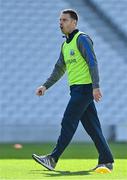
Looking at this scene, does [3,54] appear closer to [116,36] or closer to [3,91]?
[3,91]

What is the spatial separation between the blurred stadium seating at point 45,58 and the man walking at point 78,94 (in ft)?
17.5

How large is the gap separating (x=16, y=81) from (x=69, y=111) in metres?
5.96

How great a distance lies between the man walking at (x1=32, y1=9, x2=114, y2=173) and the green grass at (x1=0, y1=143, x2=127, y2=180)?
0.12 meters

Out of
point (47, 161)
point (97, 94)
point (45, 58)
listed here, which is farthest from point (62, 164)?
point (45, 58)

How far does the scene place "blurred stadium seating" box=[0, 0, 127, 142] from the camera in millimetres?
12008

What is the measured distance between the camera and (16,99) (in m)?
12.1

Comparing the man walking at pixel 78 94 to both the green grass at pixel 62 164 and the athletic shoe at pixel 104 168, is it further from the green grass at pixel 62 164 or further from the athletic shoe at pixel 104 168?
the green grass at pixel 62 164

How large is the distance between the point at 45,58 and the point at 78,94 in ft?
19.8

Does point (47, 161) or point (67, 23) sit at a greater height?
point (67, 23)

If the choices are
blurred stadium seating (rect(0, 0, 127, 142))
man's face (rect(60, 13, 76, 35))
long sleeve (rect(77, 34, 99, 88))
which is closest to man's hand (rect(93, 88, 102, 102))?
long sleeve (rect(77, 34, 99, 88))

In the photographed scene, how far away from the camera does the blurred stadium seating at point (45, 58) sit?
473 inches

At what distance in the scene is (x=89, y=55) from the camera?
612 cm

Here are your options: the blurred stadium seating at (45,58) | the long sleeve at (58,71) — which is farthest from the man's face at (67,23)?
the blurred stadium seating at (45,58)

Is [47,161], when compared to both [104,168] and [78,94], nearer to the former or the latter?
[104,168]
